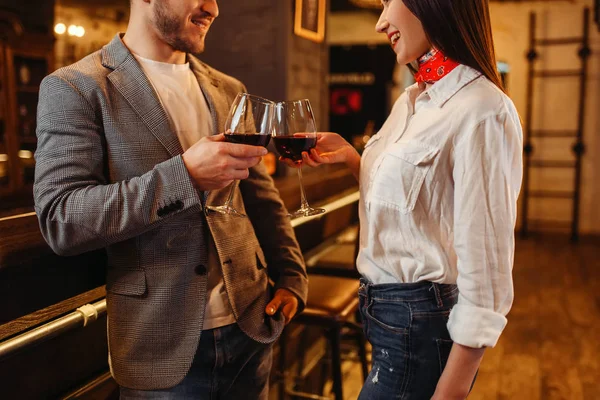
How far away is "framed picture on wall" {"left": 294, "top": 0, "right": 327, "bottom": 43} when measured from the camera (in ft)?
12.5

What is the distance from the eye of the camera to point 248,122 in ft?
3.97

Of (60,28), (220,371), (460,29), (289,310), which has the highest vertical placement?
(60,28)

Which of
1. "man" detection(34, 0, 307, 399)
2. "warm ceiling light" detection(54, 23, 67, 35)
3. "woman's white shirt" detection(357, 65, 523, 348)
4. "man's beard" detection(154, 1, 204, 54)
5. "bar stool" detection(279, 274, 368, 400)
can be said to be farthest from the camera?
"warm ceiling light" detection(54, 23, 67, 35)

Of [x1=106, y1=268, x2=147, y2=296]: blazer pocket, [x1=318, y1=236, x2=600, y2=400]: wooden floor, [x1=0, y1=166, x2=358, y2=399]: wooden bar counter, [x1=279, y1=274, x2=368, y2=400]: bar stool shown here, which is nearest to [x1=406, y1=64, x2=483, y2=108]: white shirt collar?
[x1=106, y1=268, x2=147, y2=296]: blazer pocket

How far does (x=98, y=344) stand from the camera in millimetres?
1729

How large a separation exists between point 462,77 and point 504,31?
7.11m

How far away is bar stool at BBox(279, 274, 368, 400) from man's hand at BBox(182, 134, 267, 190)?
1.23 m

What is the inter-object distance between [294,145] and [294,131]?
0.04 m

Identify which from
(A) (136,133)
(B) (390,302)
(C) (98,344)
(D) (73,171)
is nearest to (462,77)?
(B) (390,302)

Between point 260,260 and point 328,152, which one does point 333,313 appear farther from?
point 328,152

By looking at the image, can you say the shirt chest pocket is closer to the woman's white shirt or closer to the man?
the woman's white shirt

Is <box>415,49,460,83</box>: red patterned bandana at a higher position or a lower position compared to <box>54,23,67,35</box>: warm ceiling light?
lower

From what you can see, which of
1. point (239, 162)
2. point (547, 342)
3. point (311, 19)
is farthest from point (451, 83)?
point (547, 342)

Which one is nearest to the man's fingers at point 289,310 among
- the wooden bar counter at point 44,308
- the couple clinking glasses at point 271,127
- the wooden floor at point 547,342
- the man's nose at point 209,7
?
the couple clinking glasses at point 271,127
